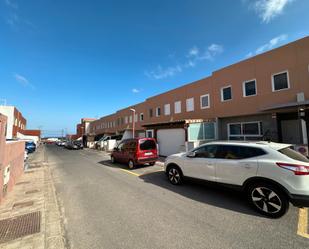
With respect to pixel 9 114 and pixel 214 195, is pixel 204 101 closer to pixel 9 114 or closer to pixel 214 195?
pixel 214 195

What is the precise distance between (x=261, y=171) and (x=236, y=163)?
0.66m

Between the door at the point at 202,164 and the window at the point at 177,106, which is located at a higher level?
the window at the point at 177,106

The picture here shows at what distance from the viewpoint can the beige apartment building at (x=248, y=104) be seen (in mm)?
9773

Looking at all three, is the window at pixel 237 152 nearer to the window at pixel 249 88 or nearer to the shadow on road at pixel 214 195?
the shadow on road at pixel 214 195

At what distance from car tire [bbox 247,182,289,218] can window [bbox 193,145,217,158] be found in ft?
4.86

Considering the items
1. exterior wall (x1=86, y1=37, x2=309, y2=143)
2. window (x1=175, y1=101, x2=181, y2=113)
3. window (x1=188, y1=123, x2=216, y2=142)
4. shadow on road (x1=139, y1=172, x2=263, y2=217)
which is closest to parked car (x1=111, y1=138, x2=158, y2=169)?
shadow on road (x1=139, y1=172, x2=263, y2=217)

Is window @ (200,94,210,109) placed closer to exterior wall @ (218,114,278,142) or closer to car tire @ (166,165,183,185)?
exterior wall @ (218,114,278,142)

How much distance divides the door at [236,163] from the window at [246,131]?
330 inches

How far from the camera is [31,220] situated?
13.4 ft

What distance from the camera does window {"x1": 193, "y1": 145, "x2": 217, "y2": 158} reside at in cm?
558

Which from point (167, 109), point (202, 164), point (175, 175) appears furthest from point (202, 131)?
point (202, 164)

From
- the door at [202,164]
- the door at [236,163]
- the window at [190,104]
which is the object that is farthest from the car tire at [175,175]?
the window at [190,104]

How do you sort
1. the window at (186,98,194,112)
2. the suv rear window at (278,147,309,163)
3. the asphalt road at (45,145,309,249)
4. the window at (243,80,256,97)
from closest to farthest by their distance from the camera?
the asphalt road at (45,145,309,249), the suv rear window at (278,147,309,163), the window at (243,80,256,97), the window at (186,98,194,112)

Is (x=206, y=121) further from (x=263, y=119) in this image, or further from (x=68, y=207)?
(x=68, y=207)
